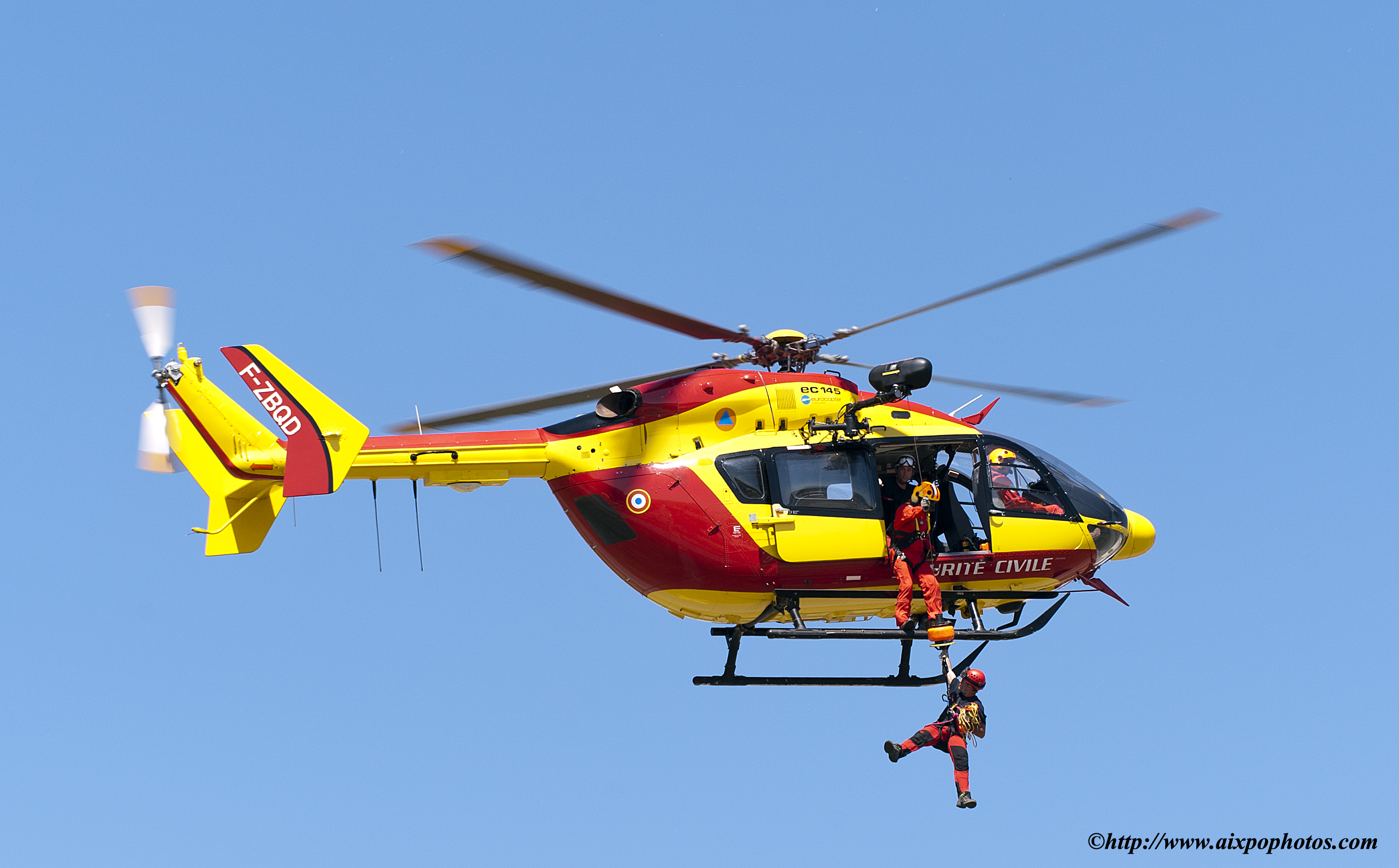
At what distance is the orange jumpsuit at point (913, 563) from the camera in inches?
616

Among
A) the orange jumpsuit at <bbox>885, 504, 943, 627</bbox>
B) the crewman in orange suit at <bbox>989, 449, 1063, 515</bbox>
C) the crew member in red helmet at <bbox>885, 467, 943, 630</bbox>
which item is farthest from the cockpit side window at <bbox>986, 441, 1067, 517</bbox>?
the orange jumpsuit at <bbox>885, 504, 943, 627</bbox>

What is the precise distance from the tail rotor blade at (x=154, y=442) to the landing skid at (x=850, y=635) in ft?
20.7

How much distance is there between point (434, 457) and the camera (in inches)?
604

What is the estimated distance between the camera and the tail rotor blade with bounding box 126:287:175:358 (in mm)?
15203

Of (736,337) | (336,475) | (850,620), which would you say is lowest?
(850,620)

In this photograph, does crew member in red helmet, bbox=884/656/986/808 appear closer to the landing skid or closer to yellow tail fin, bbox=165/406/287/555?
the landing skid

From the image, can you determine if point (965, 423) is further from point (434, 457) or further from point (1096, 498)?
point (434, 457)

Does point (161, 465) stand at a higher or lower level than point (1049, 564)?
higher

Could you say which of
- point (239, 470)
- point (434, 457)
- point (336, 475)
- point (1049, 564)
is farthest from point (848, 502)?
point (239, 470)

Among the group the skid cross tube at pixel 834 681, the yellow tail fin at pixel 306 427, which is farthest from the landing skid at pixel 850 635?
the yellow tail fin at pixel 306 427

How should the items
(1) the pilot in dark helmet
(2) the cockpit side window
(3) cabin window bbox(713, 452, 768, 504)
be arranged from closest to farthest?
(3) cabin window bbox(713, 452, 768, 504) → (1) the pilot in dark helmet → (2) the cockpit side window

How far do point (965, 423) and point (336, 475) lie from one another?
7367 mm

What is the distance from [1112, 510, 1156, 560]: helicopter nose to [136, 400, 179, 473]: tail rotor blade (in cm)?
1089

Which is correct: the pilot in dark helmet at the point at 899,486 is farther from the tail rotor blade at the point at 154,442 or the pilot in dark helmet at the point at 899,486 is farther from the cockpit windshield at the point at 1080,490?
the tail rotor blade at the point at 154,442
